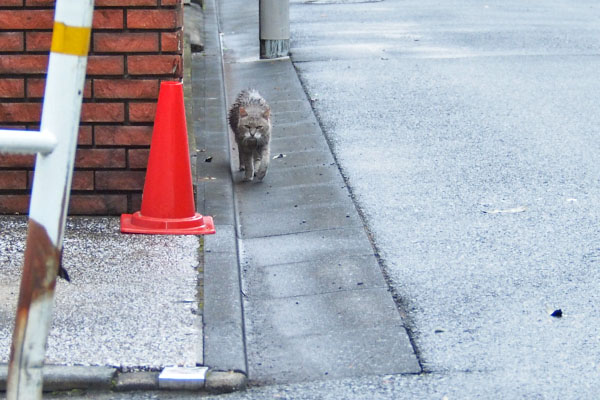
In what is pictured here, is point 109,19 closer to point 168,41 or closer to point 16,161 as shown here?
point 168,41

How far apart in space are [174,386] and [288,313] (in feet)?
3.17

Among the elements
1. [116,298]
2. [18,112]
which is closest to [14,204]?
[18,112]

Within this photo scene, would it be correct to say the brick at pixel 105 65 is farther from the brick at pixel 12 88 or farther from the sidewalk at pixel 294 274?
the sidewalk at pixel 294 274

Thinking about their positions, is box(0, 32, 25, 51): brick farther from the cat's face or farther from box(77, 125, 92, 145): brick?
the cat's face

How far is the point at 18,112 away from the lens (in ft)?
18.8

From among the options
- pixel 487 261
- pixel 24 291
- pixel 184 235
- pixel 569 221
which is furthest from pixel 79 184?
pixel 24 291

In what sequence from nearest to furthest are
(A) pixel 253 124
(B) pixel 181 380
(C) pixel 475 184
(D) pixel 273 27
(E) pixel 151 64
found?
(B) pixel 181 380
(E) pixel 151 64
(C) pixel 475 184
(A) pixel 253 124
(D) pixel 273 27

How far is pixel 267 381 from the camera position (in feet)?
13.0

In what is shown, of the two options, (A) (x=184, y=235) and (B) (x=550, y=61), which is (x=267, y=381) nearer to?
(A) (x=184, y=235)

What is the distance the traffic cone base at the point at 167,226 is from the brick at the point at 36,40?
3.49ft

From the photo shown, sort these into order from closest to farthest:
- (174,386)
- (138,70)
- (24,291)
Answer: (24,291)
(174,386)
(138,70)

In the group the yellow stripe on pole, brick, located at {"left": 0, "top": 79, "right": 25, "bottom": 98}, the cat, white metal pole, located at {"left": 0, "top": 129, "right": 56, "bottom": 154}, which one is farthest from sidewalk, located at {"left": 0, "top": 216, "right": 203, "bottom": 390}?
the yellow stripe on pole

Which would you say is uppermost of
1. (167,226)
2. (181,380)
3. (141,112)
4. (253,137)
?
(253,137)

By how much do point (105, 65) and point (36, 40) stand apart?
1.29 ft
